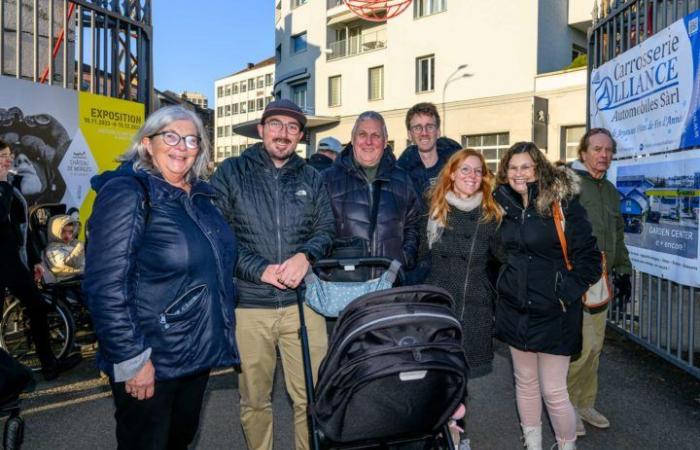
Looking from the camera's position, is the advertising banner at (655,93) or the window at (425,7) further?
the window at (425,7)

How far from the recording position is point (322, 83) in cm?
3212

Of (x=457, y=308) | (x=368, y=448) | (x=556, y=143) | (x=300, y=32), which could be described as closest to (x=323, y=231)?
(x=457, y=308)

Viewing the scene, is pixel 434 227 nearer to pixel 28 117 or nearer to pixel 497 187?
pixel 497 187

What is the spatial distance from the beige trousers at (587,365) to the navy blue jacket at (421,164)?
160 centimetres

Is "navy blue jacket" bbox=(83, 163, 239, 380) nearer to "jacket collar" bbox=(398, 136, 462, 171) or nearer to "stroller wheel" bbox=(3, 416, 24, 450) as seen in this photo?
"stroller wheel" bbox=(3, 416, 24, 450)

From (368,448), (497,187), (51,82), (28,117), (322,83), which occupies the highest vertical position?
(322,83)

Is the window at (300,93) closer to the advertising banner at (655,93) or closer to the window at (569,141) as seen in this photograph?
the window at (569,141)

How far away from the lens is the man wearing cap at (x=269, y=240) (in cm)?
335

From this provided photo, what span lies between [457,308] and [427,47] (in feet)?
82.4

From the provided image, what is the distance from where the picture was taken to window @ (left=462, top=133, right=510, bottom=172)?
2427 centimetres

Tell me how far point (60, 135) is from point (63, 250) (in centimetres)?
192

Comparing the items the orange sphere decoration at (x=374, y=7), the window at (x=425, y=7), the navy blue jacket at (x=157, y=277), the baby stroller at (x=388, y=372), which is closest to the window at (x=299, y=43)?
the window at (x=425, y=7)

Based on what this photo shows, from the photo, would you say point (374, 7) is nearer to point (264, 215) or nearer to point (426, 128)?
point (426, 128)

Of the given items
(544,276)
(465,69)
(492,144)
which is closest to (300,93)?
(465,69)
